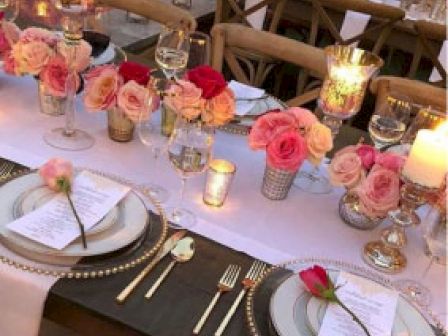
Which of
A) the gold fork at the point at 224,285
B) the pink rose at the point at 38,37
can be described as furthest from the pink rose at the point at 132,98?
the gold fork at the point at 224,285

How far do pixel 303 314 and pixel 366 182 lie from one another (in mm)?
298

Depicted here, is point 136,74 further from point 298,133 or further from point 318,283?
point 318,283

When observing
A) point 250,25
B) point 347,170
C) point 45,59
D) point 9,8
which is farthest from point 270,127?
point 250,25

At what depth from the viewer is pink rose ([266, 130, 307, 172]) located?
1024 millimetres

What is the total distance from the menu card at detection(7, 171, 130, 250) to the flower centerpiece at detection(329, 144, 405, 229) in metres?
0.38

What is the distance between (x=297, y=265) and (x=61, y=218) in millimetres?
373

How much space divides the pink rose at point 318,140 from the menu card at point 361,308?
24cm

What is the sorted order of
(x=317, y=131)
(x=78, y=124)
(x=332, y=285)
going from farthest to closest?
1. (x=78, y=124)
2. (x=317, y=131)
3. (x=332, y=285)

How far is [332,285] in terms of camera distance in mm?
824

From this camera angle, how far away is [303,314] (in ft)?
2.63

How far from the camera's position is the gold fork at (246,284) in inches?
30.9

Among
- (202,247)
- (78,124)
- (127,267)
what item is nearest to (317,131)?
(202,247)

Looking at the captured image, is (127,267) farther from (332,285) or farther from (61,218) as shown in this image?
(332,285)

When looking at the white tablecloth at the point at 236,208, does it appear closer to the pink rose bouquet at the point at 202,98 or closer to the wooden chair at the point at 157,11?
the pink rose bouquet at the point at 202,98
